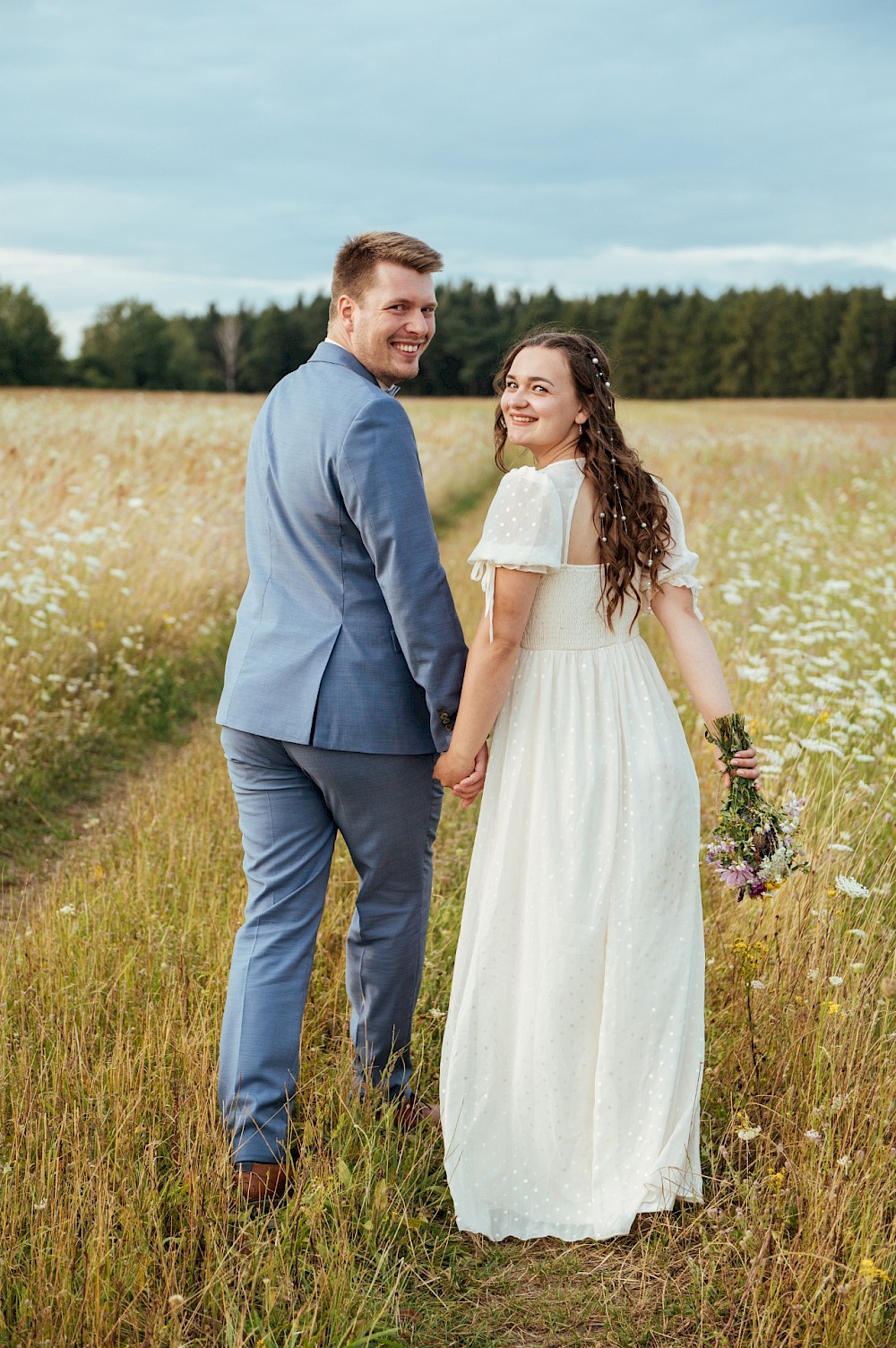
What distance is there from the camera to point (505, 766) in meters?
2.85

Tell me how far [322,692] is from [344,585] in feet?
0.88

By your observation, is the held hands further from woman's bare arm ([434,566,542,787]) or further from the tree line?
the tree line

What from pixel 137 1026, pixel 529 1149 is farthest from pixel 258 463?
pixel 529 1149

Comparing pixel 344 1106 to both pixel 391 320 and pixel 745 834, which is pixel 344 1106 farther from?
pixel 391 320

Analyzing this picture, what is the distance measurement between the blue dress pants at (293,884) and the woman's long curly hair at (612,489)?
704 mm

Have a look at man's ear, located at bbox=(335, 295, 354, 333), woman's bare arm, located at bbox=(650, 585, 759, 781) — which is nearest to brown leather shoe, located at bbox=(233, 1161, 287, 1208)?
woman's bare arm, located at bbox=(650, 585, 759, 781)

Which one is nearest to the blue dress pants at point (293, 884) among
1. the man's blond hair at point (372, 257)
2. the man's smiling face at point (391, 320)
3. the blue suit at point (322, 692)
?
the blue suit at point (322, 692)

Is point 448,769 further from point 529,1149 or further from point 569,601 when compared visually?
point 529,1149

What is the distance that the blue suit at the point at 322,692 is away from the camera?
267cm

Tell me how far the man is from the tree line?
59259mm

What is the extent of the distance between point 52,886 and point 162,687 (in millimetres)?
3134

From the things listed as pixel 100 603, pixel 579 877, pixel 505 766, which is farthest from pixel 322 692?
pixel 100 603

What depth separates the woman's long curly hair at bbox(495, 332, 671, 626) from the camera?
2.77 metres

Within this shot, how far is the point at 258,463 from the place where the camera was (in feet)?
9.43
